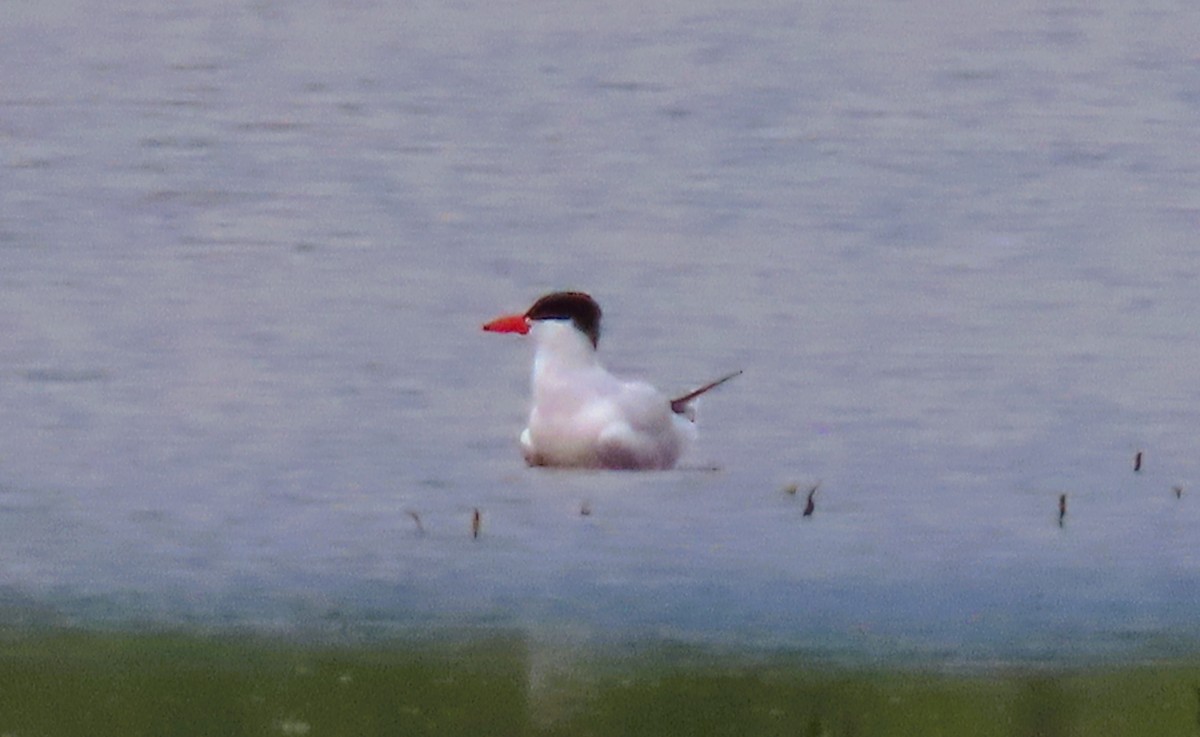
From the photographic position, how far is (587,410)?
451 inches

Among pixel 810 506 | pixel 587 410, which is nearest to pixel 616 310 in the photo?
pixel 587 410

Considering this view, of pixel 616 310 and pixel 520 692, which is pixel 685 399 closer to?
pixel 616 310

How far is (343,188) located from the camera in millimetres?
17141

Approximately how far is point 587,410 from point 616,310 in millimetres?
2515

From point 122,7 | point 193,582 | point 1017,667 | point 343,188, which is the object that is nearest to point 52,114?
point 343,188

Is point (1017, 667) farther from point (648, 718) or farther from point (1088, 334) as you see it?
point (1088, 334)

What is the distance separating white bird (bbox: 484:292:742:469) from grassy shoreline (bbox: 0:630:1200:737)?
300 cm

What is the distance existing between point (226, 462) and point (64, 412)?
1200mm

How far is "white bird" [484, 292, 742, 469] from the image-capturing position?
11.3 meters

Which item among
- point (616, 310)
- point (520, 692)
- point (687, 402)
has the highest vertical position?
point (520, 692)

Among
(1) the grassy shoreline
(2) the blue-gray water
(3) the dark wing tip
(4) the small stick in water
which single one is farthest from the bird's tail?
(1) the grassy shoreline

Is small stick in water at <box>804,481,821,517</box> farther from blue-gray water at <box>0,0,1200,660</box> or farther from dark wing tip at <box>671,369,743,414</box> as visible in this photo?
dark wing tip at <box>671,369,743,414</box>

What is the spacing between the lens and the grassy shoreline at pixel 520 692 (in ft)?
24.1

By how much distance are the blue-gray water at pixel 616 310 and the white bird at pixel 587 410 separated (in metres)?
0.19
